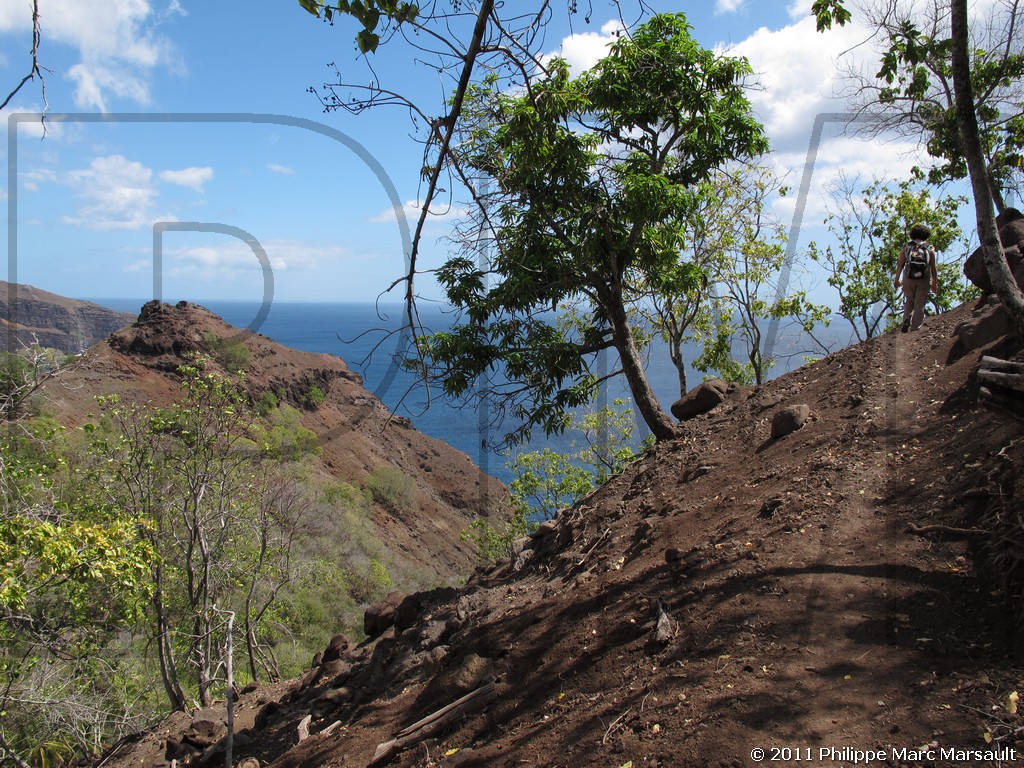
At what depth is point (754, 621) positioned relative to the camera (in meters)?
4.41

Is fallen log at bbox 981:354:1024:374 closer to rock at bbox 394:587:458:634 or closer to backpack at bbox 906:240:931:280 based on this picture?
backpack at bbox 906:240:931:280

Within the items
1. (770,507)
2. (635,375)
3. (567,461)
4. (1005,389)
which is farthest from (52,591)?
(1005,389)

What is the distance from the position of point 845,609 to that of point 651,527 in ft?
9.02

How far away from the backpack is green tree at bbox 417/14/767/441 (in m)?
2.35

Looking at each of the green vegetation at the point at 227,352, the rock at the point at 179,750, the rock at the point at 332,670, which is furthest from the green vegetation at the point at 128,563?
the green vegetation at the point at 227,352

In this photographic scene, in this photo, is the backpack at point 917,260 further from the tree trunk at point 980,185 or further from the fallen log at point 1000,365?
the fallen log at point 1000,365

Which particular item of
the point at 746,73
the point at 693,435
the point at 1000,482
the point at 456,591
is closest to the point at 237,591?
the point at 456,591

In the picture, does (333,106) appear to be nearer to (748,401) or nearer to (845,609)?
(845,609)

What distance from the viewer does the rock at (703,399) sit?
10656 millimetres

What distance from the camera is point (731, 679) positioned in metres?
3.97

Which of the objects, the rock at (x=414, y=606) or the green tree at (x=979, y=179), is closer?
the green tree at (x=979, y=179)

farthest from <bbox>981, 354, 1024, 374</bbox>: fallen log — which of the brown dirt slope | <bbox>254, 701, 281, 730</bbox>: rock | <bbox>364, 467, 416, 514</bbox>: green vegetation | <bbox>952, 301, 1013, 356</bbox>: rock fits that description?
<bbox>364, 467, 416, 514</bbox>: green vegetation

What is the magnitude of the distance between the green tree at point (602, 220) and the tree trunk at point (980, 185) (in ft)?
11.8

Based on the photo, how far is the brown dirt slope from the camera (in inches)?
139
